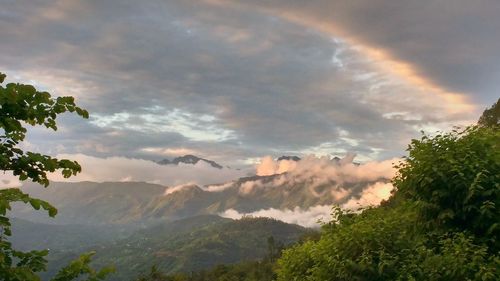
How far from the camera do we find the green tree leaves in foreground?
16.7m

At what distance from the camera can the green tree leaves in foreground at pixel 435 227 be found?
16.7 metres

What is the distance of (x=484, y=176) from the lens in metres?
18.0

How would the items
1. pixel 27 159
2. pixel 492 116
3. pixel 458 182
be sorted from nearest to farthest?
pixel 27 159, pixel 458 182, pixel 492 116

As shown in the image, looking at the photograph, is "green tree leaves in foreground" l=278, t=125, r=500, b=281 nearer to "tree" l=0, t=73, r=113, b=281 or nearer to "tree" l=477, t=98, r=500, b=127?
"tree" l=0, t=73, r=113, b=281

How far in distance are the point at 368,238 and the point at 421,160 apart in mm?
4241

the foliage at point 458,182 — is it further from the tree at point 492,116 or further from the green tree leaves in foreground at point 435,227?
the tree at point 492,116

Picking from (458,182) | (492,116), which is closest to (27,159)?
(458,182)

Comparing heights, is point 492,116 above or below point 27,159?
above

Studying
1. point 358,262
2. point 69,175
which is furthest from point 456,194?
point 69,175

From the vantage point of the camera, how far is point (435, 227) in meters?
19.2

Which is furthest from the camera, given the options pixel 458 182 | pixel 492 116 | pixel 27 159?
pixel 492 116

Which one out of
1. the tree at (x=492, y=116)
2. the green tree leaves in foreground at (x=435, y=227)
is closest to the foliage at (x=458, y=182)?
the green tree leaves in foreground at (x=435, y=227)

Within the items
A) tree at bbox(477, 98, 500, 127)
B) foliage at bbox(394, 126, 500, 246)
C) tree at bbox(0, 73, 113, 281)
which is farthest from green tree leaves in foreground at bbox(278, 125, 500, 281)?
tree at bbox(477, 98, 500, 127)

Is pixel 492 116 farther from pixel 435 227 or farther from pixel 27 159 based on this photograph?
pixel 27 159
